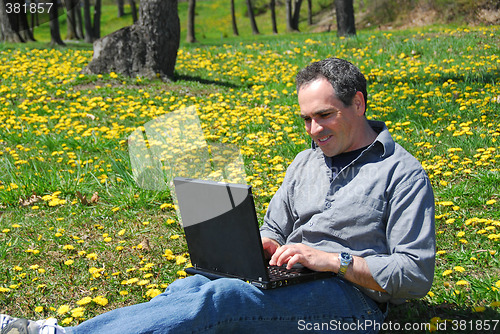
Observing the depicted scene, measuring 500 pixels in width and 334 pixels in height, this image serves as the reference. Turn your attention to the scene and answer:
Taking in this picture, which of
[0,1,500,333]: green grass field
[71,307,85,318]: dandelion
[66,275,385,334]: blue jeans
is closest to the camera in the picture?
[66,275,385,334]: blue jeans

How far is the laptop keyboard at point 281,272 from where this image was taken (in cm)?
239

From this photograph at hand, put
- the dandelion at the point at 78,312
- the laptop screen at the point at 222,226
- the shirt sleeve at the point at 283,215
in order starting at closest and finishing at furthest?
the laptop screen at the point at 222,226 < the shirt sleeve at the point at 283,215 < the dandelion at the point at 78,312

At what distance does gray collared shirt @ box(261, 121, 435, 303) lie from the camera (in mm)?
2334

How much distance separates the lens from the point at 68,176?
17.3 feet

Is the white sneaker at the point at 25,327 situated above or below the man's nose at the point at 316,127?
below

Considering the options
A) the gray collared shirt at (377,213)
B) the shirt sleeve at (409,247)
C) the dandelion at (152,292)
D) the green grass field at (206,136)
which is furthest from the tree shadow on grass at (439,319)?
the dandelion at (152,292)

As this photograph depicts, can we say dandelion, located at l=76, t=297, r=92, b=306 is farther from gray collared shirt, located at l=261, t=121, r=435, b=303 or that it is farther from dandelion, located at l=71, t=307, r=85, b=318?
gray collared shirt, located at l=261, t=121, r=435, b=303

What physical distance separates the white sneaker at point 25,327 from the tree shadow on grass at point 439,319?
1592 millimetres

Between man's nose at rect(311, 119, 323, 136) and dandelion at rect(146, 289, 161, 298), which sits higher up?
man's nose at rect(311, 119, 323, 136)

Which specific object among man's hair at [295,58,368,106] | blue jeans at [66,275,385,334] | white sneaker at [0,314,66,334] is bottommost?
blue jeans at [66,275,385,334]

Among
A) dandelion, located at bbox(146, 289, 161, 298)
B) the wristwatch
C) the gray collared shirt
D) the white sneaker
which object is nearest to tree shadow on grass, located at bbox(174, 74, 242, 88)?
dandelion, located at bbox(146, 289, 161, 298)

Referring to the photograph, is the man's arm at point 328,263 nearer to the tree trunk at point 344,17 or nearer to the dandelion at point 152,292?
the dandelion at point 152,292

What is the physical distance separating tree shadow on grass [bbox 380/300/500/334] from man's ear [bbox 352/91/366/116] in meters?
1.08

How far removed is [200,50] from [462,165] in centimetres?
874
